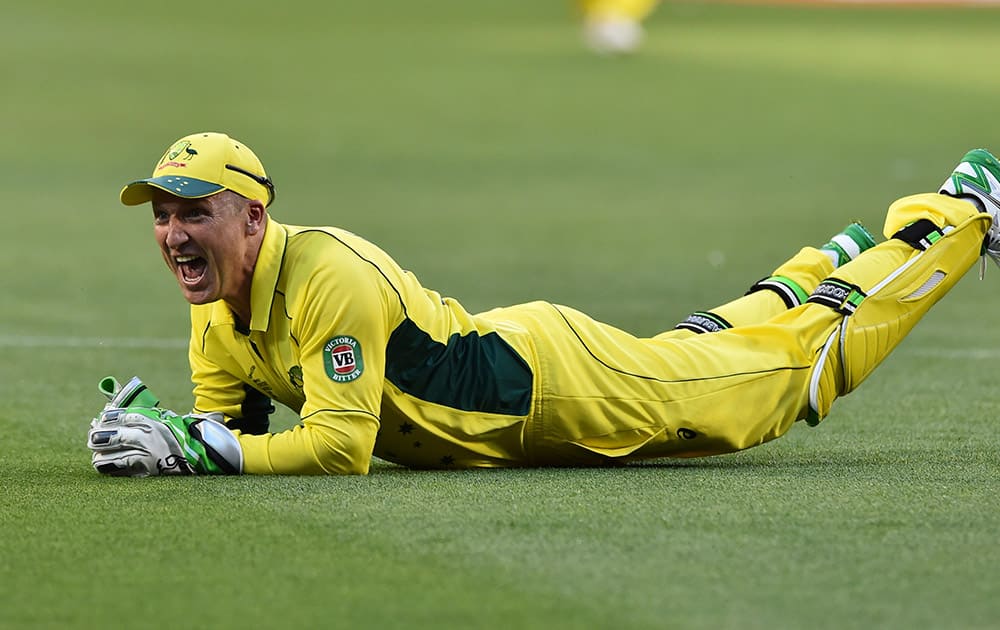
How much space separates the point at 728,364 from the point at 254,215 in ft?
5.44

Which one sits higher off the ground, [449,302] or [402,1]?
[402,1]

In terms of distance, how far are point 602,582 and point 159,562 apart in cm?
115

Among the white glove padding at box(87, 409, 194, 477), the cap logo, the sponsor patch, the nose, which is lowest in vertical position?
the white glove padding at box(87, 409, 194, 477)

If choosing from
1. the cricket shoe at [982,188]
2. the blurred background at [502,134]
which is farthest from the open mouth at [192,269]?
the blurred background at [502,134]

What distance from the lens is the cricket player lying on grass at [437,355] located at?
5.65 m

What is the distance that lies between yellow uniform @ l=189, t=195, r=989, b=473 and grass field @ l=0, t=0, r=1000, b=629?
146 millimetres

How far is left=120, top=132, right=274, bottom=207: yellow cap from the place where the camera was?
5.58 m

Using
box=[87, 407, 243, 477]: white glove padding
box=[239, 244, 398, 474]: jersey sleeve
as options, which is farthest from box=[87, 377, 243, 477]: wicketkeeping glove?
box=[239, 244, 398, 474]: jersey sleeve

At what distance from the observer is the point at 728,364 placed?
6.20 metres

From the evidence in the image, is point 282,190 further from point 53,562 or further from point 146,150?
point 53,562

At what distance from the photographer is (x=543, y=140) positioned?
66.1 feet

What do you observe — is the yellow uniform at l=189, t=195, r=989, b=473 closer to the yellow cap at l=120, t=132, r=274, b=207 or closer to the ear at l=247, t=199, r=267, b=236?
the ear at l=247, t=199, r=267, b=236

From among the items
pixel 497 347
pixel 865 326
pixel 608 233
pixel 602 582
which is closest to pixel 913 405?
pixel 865 326

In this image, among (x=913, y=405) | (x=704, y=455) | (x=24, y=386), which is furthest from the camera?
(x=24, y=386)
